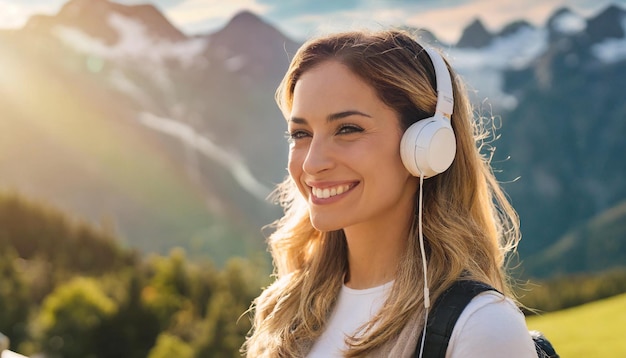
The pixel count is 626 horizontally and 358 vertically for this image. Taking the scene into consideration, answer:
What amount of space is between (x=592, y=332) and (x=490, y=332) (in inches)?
267

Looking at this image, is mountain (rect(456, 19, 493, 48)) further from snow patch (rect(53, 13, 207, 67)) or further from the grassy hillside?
the grassy hillside

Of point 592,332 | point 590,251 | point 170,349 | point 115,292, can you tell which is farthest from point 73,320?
point 590,251

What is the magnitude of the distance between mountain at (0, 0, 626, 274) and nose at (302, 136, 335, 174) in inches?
905

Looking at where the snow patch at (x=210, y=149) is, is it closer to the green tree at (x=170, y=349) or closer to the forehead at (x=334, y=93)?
the green tree at (x=170, y=349)

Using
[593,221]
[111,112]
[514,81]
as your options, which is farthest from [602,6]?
[111,112]

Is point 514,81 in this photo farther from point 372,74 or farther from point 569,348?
point 372,74

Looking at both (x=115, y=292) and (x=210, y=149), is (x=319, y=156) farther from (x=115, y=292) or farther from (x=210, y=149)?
(x=210, y=149)

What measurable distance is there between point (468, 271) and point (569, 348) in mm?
6042

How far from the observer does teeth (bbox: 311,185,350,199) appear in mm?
1587

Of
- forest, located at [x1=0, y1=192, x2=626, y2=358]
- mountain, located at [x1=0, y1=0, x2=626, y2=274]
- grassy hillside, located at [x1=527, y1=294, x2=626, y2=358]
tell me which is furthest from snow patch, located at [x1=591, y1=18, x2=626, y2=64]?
grassy hillside, located at [x1=527, y1=294, x2=626, y2=358]

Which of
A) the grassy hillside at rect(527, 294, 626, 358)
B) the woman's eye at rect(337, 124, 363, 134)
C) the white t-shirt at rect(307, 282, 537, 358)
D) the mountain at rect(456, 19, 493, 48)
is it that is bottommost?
the grassy hillside at rect(527, 294, 626, 358)

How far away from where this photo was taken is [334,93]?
159cm

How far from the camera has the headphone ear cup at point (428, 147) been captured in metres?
1.50

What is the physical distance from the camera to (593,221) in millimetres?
32938
